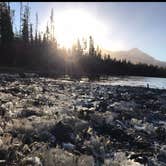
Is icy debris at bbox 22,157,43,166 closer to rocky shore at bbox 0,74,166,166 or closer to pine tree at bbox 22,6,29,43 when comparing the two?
rocky shore at bbox 0,74,166,166

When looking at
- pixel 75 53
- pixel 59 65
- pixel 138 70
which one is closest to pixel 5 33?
pixel 59 65

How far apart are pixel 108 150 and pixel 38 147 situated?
1.51m

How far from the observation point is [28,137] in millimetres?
7039

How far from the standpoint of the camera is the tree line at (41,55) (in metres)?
62.2

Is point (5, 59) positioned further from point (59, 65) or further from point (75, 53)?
point (75, 53)

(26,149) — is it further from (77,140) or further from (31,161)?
(77,140)

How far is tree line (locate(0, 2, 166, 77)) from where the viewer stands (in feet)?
204

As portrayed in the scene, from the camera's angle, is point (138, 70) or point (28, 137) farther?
point (138, 70)

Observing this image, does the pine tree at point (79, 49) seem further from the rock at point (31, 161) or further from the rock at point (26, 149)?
the rock at point (31, 161)

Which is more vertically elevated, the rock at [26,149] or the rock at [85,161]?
the rock at [26,149]

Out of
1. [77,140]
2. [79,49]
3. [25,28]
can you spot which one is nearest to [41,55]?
[25,28]

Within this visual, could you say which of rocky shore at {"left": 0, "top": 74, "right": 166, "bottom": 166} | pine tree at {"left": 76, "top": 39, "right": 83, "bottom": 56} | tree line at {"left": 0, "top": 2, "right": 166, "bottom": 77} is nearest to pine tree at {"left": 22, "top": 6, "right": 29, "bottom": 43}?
tree line at {"left": 0, "top": 2, "right": 166, "bottom": 77}

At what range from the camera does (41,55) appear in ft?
235

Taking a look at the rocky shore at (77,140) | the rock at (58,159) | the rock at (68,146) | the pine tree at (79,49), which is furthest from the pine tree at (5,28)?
the rock at (58,159)
